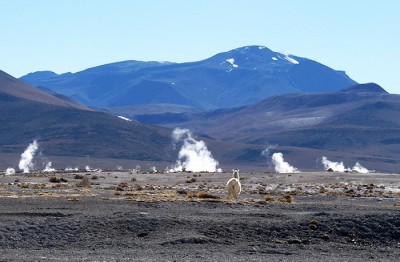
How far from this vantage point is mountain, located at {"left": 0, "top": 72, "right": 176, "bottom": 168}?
6437 inches

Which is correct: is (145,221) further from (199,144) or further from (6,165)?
(199,144)

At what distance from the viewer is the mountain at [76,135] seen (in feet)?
536

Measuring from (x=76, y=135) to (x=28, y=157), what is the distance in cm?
3930

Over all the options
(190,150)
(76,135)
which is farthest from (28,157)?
(190,150)

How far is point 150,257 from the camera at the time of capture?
2130 centimetres

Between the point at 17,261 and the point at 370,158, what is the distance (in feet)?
542

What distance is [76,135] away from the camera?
177 metres

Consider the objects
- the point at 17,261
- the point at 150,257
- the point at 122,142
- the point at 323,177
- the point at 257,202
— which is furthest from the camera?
the point at 122,142

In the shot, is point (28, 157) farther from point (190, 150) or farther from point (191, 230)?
point (191, 230)

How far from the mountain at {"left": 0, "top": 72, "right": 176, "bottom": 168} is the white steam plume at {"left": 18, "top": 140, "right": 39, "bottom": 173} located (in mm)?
1576

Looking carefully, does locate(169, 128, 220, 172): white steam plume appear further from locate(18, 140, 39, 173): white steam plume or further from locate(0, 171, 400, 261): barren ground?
locate(0, 171, 400, 261): barren ground

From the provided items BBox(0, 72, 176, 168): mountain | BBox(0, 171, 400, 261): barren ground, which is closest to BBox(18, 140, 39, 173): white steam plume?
BBox(0, 72, 176, 168): mountain

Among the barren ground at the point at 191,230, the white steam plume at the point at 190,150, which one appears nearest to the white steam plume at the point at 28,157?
the white steam plume at the point at 190,150

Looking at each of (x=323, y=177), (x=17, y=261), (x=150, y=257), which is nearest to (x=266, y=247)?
(x=150, y=257)
